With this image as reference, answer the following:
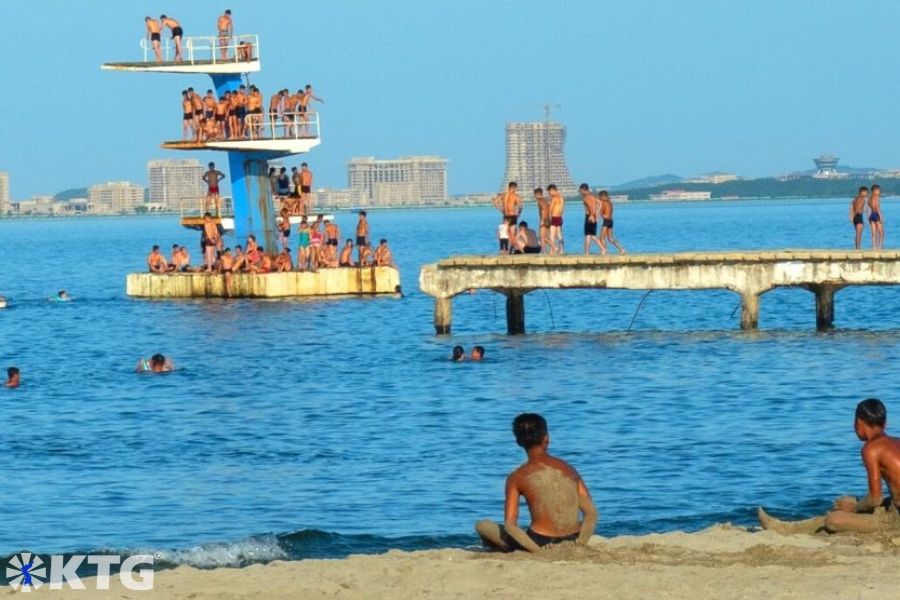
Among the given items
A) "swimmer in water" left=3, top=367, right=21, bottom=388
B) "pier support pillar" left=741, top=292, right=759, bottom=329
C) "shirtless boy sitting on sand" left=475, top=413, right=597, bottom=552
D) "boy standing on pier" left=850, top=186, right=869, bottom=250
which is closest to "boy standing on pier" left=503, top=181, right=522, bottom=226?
"pier support pillar" left=741, top=292, right=759, bottom=329

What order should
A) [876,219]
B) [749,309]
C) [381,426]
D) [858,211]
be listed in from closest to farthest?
[381,426] < [749,309] < [876,219] < [858,211]

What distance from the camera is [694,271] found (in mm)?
36500

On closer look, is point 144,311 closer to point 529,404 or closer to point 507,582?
point 529,404

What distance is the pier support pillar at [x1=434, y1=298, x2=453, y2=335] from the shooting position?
40406 mm

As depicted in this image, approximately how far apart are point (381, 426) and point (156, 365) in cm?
1028

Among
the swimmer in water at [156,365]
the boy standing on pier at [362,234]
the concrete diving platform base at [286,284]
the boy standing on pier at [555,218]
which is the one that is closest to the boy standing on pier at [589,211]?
the boy standing on pier at [555,218]

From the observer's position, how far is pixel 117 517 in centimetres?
1988

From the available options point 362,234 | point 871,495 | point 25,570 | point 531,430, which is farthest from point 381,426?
point 362,234

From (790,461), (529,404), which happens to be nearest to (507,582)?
(790,461)

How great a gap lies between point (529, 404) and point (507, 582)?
15.8 meters

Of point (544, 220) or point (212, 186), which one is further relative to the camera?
point (212, 186)

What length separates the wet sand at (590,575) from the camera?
13.3 meters

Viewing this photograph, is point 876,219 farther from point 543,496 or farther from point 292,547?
point 543,496

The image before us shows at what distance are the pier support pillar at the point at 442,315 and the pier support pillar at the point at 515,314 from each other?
4.38ft
